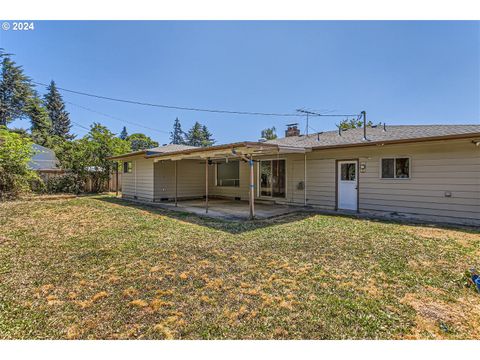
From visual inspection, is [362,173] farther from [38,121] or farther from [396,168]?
[38,121]

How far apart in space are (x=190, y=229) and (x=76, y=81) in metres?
20.0

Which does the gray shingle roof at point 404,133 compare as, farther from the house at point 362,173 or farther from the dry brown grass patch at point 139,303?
the dry brown grass patch at point 139,303

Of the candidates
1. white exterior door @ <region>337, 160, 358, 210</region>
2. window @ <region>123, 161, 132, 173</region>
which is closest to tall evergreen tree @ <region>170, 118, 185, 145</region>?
window @ <region>123, 161, 132, 173</region>

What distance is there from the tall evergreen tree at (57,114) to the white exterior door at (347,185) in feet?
164

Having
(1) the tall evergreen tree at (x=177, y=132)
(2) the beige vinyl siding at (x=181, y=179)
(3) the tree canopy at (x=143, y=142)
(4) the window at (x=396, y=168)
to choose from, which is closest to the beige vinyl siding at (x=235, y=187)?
(2) the beige vinyl siding at (x=181, y=179)

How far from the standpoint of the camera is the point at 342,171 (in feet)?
30.2

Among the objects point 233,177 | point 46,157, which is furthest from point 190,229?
point 46,157

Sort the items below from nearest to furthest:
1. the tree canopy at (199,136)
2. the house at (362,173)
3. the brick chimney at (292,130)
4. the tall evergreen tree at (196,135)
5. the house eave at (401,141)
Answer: the house eave at (401,141) < the house at (362,173) < the brick chimney at (292,130) < the tree canopy at (199,136) < the tall evergreen tree at (196,135)

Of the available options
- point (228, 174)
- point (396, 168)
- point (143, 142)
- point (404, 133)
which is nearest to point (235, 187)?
point (228, 174)

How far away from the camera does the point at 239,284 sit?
3324 millimetres

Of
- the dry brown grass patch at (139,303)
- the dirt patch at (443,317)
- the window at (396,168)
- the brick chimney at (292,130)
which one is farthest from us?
the brick chimney at (292,130)

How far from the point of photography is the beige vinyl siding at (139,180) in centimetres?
1251

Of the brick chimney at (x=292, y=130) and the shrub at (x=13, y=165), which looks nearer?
the shrub at (x=13, y=165)

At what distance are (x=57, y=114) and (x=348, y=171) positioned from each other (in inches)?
2085
